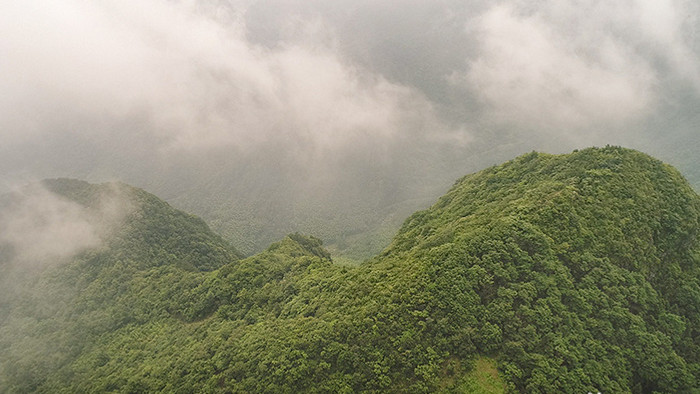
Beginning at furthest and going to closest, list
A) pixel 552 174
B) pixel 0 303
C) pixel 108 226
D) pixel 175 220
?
pixel 175 220, pixel 108 226, pixel 0 303, pixel 552 174

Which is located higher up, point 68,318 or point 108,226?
point 108,226

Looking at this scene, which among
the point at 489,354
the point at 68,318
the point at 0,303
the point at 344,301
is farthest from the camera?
the point at 0,303

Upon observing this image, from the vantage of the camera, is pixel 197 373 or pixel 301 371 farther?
pixel 197 373

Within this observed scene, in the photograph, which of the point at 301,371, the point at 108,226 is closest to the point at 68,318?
the point at 108,226

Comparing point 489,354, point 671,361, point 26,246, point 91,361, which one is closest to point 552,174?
point 671,361

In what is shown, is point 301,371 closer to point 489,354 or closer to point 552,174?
point 489,354

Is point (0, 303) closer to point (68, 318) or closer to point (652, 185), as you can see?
point (68, 318)

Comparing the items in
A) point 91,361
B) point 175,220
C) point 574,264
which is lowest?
point 91,361
